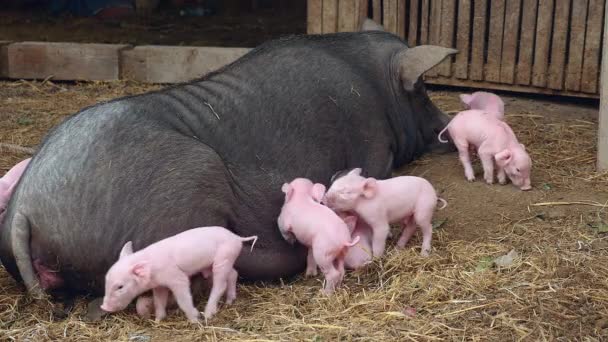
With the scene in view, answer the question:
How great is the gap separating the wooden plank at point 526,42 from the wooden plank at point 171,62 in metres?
2.48

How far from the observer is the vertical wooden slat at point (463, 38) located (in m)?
7.91

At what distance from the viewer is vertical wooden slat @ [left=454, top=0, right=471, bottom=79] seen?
311 inches

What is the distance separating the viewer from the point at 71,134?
4.43m

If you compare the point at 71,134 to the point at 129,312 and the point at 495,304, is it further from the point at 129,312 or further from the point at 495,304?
the point at 495,304

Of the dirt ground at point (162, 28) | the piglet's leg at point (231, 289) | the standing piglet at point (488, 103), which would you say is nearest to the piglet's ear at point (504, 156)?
the standing piglet at point (488, 103)

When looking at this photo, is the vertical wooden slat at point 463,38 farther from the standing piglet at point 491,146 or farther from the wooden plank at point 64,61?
the wooden plank at point 64,61

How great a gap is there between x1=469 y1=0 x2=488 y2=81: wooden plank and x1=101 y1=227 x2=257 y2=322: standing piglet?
4.41 meters

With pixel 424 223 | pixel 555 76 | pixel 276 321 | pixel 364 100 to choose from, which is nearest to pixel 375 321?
pixel 276 321

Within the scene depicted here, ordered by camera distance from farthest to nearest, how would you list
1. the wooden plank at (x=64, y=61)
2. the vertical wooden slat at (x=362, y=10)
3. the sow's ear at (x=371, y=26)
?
1. the wooden plank at (x=64, y=61)
2. the vertical wooden slat at (x=362, y=10)
3. the sow's ear at (x=371, y=26)

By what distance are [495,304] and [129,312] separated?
1609 mm

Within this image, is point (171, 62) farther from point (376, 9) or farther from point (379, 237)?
point (379, 237)

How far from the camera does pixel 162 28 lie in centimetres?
1120

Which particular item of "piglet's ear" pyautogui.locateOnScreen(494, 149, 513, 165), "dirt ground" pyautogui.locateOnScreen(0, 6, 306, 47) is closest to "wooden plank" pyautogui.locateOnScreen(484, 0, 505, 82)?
"piglet's ear" pyautogui.locateOnScreen(494, 149, 513, 165)

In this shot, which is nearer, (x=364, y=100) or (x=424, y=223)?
(x=424, y=223)
